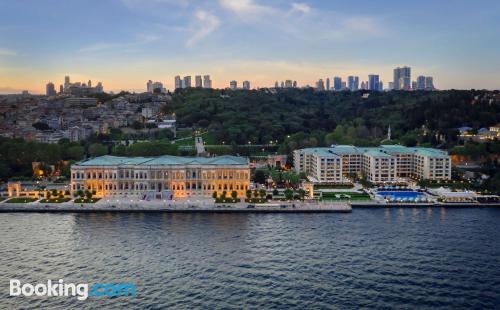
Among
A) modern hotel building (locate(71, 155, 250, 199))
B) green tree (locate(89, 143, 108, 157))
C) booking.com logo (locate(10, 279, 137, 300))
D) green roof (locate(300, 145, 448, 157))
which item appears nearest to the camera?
booking.com logo (locate(10, 279, 137, 300))

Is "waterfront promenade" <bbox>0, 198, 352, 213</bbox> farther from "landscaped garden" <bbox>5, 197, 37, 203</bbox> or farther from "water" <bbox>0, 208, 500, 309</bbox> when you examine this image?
"water" <bbox>0, 208, 500, 309</bbox>

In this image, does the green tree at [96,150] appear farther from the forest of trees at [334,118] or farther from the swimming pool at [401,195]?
the swimming pool at [401,195]

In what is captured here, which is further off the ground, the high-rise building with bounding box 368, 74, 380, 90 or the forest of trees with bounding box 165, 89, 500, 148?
the high-rise building with bounding box 368, 74, 380, 90

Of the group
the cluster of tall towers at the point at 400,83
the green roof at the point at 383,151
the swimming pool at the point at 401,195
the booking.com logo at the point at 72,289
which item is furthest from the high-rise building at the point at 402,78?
the booking.com logo at the point at 72,289

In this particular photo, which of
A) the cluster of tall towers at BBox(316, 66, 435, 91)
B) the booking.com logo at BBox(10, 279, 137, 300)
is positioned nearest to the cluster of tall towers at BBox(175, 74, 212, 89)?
the cluster of tall towers at BBox(316, 66, 435, 91)

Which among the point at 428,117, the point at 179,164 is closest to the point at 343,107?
the point at 428,117

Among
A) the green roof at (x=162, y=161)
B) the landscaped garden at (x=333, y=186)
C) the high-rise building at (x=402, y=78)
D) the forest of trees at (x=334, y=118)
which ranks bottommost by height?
the landscaped garden at (x=333, y=186)
